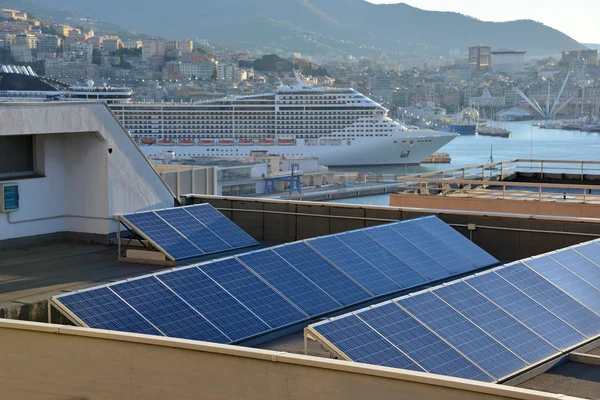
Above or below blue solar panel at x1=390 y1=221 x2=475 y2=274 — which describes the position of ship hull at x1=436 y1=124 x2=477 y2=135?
below

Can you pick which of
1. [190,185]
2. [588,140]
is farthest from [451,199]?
[588,140]

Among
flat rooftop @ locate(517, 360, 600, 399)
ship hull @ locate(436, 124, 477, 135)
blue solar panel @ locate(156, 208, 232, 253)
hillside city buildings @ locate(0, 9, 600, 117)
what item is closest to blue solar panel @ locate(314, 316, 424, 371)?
flat rooftop @ locate(517, 360, 600, 399)

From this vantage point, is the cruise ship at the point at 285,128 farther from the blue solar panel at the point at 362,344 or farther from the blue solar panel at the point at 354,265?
the blue solar panel at the point at 362,344

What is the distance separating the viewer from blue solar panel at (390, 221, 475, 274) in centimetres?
654

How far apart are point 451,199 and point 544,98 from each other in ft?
527

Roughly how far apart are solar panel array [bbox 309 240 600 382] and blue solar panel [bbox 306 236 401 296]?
0.80 m

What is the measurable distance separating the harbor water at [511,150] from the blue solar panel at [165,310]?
4542 centimetres

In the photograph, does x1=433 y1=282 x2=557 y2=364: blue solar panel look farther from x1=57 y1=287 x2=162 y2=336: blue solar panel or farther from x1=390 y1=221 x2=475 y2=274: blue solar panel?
x1=390 y1=221 x2=475 y2=274: blue solar panel

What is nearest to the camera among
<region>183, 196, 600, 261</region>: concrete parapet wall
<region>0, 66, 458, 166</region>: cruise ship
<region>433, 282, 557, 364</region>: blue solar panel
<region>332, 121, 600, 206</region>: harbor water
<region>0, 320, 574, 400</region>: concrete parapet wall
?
<region>0, 320, 574, 400</region>: concrete parapet wall

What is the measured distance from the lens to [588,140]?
96.9m

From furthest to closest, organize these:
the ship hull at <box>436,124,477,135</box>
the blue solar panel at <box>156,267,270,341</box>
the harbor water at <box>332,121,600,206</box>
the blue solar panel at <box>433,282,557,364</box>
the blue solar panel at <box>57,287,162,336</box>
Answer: the ship hull at <box>436,124,477,135</box>
the harbor water at <box>332,121,600,206</box>
the blue solar panel at <box>156,267,270,341</box>
the blue solar panel at <box>57,287,162,336</box>
the blue solar panel at <box>433,282,557,364</box>

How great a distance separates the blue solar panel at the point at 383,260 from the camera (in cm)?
608

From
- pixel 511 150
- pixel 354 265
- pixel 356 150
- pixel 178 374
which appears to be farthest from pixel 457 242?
pixel 511 150

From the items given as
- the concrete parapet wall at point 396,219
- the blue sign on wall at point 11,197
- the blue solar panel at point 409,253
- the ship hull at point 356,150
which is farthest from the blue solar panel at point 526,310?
the ship hull at point 356,150
